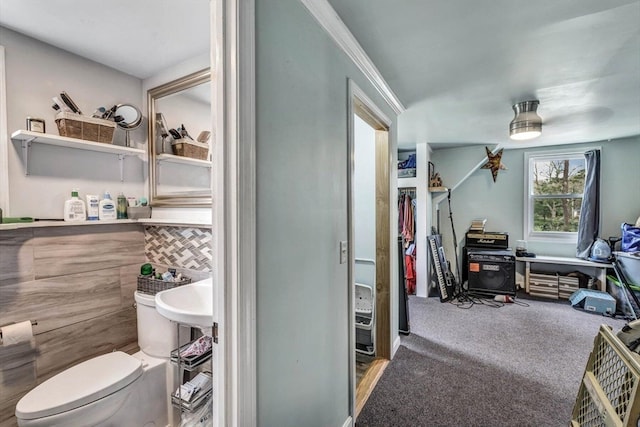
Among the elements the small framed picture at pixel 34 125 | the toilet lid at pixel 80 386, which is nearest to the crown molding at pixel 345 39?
the small framed picture at pixel 34 125

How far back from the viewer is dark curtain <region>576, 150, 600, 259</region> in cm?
399

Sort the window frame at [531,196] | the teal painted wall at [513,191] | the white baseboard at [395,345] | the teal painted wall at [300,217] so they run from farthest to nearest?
the window frame at [531,196] < the teal painted wall at [513,191] < the white baseboard at [395,345] < the teal painted wall at [300,217]

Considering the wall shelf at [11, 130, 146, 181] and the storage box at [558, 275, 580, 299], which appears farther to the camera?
the storage box at [558, 275, 580, 299]

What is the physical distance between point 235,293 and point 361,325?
197cm

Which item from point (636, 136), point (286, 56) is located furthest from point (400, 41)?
point (636, 136)

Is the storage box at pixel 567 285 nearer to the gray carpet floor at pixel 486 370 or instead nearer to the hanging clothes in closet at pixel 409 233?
the gray carpet floor at pixel 486 370

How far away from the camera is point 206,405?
4.93ft

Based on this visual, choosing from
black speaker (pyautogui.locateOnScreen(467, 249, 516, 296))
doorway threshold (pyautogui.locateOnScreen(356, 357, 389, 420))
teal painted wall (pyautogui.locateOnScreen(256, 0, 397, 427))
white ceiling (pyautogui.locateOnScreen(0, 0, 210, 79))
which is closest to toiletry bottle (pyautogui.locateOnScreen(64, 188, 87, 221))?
white ceiling (pyautogui.locateOnScreen(0, 0, 210, 79))

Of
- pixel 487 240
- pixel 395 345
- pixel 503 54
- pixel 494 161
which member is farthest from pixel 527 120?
pixel 395 345

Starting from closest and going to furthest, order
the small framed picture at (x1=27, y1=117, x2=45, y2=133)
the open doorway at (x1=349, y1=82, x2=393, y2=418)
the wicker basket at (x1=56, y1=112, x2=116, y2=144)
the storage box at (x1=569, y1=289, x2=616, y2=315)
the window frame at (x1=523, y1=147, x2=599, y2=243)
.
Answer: the small framed picture at (x1=27, y1=117, x2=45, y2=133), the wicker basket at (x1=56, y1=112, x2=116, y2=144), the open doorway at (x1=349, y1=82, x2=393, y2=418), the storage box at (x1=569, y1=289, x2=616, y2=315), the window frame at (x1=523, y1=147, x2=599, y2=243)

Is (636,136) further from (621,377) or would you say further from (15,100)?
(15,100)

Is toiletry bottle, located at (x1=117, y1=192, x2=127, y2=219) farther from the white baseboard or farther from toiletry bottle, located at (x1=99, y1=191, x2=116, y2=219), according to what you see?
the white baseboard

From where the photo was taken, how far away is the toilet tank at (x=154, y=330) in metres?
1.71

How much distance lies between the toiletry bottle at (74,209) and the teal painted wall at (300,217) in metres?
1.56
